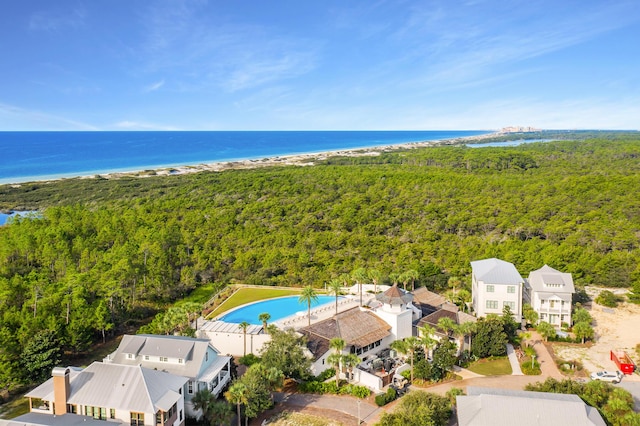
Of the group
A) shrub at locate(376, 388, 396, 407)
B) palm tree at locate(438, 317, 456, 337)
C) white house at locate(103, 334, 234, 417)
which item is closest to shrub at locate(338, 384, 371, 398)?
shrub at locate(376, 388, 396, 407)

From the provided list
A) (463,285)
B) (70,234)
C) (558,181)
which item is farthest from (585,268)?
(70,234)

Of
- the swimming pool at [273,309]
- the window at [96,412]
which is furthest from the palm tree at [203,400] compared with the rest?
the swimming pool at [273,309]

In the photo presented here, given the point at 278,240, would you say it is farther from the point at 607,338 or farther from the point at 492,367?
the point at 607,338

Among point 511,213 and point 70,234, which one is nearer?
point 70,234

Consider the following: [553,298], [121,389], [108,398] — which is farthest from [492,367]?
[108,398]

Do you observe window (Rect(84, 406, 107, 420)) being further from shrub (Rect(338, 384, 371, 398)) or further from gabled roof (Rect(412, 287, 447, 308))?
gabled roof (Rect(412, 287, 447, 308))

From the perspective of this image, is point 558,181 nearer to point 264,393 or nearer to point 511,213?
point 511,213
